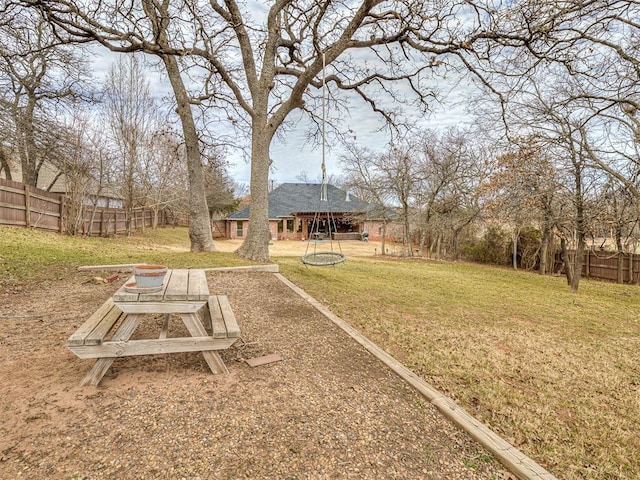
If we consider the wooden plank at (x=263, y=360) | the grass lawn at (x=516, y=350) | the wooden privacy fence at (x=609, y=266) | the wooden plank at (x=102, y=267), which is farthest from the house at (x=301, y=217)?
the wooden plank at (x=263, y=360)

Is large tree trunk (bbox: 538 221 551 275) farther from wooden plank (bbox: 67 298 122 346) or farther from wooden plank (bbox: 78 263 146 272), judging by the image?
wooden plank (bbox: 67 298 122 346)

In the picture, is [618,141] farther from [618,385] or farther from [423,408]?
[423,408]

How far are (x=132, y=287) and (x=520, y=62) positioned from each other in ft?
27.0

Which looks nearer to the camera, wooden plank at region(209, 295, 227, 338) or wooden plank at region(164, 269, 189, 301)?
wooden plank at region(164, 269, 189, 301)

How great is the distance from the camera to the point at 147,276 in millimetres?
2479

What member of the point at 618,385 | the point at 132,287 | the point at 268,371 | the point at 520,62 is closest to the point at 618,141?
the point at 520,62

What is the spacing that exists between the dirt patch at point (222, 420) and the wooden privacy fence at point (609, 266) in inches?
Result: 594

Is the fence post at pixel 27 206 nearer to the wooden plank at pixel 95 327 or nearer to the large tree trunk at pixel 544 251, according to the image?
the wooden plank at pixel 95 327

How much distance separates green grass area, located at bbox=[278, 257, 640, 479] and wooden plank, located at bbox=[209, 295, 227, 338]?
196 centimetres

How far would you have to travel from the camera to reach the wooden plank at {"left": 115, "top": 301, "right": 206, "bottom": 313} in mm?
2361

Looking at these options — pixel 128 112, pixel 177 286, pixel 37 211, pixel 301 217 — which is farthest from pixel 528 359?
pixel 301 217

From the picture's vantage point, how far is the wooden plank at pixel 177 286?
2.46 meters

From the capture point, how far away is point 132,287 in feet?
8.19

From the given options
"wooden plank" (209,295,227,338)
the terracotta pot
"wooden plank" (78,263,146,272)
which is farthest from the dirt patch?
"wooden plank" (78,263,146,272)
